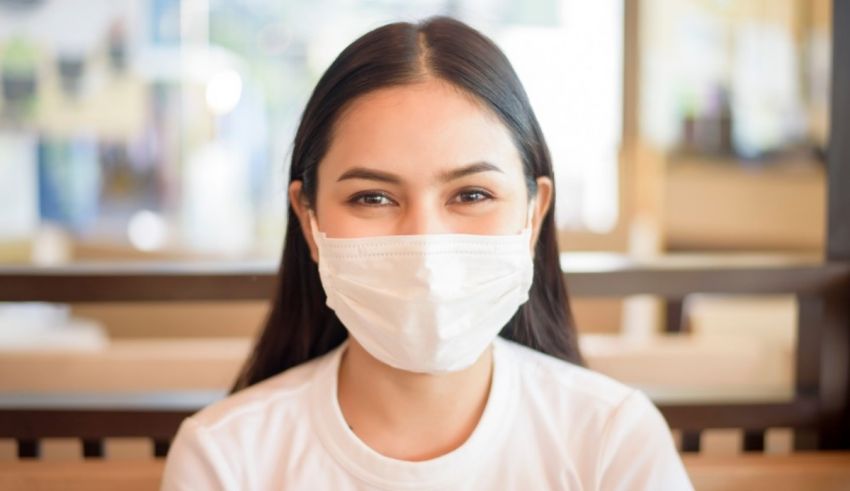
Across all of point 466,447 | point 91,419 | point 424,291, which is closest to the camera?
point 424,291

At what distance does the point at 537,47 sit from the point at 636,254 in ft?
4.26

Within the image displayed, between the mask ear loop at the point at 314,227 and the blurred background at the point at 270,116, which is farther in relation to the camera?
the blurred background at the point at 270,116

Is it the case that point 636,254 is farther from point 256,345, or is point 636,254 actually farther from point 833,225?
point 256,345

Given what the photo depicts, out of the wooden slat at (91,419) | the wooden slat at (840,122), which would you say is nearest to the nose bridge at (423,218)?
the wooden slat at (91,419)

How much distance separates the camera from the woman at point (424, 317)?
3.79ft

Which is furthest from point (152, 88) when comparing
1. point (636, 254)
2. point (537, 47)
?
point (636, 254)

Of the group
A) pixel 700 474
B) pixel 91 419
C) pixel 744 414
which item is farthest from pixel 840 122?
pixel 91 419

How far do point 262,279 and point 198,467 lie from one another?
0.38 meters

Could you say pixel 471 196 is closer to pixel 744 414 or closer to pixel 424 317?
pixel 424 317

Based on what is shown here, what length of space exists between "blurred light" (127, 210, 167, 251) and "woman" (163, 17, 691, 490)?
→ 3.87 m

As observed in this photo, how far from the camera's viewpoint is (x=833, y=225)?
61.6 inches

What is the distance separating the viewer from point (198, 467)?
1.22m

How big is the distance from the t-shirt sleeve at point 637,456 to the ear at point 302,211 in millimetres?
440

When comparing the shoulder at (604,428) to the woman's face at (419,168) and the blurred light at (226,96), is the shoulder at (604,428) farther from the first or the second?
the blurred light at (226,96)
